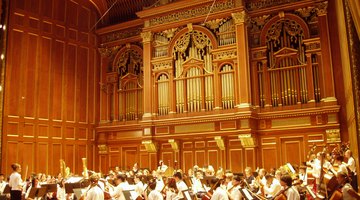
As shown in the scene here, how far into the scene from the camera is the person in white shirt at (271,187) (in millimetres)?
9061

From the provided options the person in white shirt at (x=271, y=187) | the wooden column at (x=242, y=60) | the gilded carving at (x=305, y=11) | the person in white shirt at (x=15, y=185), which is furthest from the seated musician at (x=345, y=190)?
the gilded carving at (x=305, y=11)

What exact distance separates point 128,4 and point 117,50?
7.73ft

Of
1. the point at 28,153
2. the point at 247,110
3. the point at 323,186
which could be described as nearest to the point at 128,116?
the point at 28,153

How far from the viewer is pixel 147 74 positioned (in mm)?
16938

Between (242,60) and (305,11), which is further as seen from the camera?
(242,60)

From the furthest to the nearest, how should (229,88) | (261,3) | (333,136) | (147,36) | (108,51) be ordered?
(108,51) < (147,36) < (261,3) < (229,88) < (333,136)

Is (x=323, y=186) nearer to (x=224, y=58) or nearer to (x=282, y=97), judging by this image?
(x=282, y=97)

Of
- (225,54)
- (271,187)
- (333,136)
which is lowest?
(271,187)

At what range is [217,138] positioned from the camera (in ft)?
48.8

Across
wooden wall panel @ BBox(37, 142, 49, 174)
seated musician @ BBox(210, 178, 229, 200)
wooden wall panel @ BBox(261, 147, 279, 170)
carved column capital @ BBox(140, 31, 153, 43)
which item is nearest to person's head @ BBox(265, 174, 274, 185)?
seated musician @ BBox(210, 178, 229, 200)

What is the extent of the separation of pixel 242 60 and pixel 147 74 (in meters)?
4.41

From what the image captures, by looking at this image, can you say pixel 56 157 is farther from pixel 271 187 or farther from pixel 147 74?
pixel 271 187

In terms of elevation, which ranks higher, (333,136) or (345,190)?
(333,136)

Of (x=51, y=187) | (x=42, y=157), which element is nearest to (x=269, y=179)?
(x=51, y=187)
